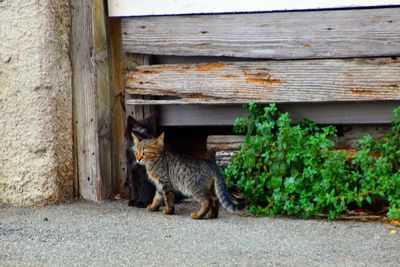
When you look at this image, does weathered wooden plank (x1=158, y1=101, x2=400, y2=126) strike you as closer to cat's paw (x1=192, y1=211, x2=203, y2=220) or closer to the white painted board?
the white painted board

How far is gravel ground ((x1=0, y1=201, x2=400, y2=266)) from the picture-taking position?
17.1 ft

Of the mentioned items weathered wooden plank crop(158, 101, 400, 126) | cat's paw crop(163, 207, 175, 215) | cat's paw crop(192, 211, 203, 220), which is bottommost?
cat's paw crop(163, 207, 175, 215)

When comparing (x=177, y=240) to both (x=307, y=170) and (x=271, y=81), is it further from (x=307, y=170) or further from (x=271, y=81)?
(x=271, y=81)

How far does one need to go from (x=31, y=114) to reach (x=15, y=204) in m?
0.78

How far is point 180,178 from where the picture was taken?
6.70 metres

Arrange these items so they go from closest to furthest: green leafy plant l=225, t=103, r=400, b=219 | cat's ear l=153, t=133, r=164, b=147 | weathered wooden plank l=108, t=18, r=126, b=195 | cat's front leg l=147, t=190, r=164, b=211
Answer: green leafy plant l=225, t=103, r=400, b=219 < cat's ear l=153, t=133, r=164, b=147 < cat's front leg l=147, t=190, r=164, b=211 < weathered wooden plank l=108, t=18, r=126, b=195

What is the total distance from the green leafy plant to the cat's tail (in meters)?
0.17

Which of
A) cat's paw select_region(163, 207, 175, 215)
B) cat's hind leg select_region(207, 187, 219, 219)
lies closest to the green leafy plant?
cat's hind leg select_region(207, 187, 219, 219)

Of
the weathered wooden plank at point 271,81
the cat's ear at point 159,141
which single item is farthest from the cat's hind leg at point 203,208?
the weathered wooden plank at point 271,81

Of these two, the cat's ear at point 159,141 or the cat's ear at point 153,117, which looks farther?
the cat's ear at point 153,117

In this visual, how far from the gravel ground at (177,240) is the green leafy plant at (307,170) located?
189mm

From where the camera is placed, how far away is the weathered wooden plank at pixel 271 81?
21.8ft

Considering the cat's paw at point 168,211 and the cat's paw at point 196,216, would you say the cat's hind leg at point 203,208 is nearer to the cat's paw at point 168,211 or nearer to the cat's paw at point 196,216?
the cat's paw at point 196,216

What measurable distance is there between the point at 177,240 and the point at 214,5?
84.8 inches
